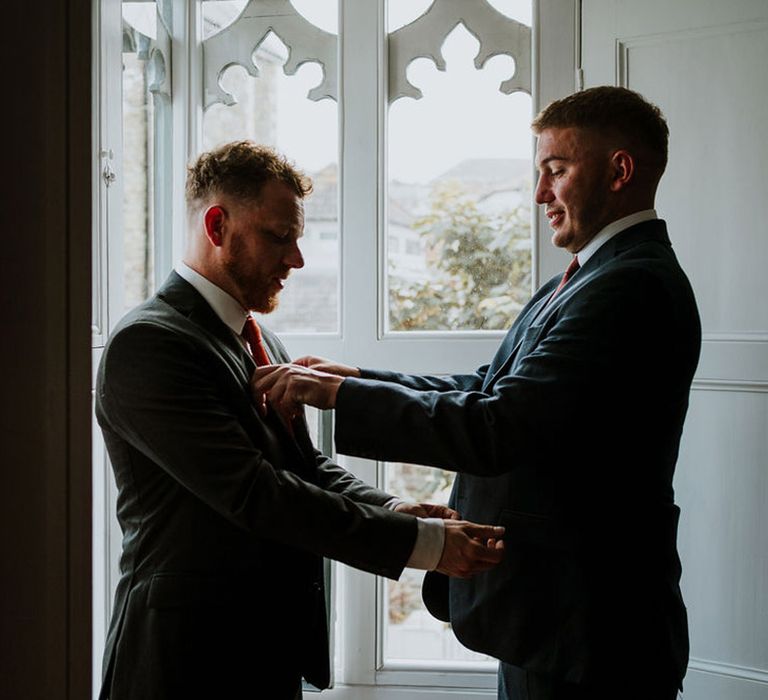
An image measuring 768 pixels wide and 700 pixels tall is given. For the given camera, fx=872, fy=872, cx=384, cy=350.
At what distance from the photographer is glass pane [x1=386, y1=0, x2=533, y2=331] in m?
2.63

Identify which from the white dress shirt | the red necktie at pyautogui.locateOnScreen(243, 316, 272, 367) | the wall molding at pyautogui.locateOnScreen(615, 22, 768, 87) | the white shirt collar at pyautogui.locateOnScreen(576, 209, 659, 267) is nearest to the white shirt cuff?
the white dress shirt

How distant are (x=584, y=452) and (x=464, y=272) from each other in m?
1.21

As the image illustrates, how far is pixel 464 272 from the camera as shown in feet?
8.82

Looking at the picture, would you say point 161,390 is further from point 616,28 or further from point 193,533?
point 616,28

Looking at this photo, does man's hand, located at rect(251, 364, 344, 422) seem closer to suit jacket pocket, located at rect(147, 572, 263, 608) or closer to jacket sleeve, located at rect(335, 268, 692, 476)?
jacket sleeve, located at rect(335, 268, 692, 476)

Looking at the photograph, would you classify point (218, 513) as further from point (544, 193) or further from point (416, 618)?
point (416, 618)

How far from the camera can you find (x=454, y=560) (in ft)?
4.91

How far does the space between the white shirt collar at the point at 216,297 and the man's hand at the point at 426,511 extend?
48 cm

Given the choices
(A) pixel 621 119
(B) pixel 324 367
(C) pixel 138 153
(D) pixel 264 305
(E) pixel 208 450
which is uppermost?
(C) pixel 138 153

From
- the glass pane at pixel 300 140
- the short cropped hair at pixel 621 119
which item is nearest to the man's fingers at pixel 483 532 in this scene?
the short cropped hair at pixel 621 119

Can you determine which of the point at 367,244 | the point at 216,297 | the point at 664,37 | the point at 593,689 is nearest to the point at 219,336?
the point at 216,297

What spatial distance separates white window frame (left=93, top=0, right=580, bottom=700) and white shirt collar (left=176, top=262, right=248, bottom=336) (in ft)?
3.44
